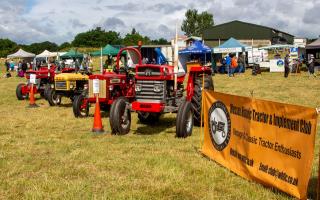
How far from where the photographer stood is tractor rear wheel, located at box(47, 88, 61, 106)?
15461 millimetres

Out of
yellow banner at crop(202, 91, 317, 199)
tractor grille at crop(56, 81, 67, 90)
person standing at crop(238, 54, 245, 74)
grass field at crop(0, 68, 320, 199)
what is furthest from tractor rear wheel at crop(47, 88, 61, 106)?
person standing at crop(238, 54, 245, 74)

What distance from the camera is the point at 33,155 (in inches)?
295

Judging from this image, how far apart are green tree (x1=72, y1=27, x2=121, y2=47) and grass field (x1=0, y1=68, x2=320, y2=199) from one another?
9433 cm

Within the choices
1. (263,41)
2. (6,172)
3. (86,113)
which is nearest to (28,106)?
(86,113)

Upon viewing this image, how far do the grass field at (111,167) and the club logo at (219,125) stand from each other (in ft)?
1.14

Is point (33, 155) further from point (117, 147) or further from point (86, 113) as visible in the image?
point (86, 113)

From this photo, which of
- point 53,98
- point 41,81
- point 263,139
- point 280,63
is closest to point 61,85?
point 53,98

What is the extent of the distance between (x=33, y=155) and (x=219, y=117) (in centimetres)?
323

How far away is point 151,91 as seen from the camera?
30.2 ft

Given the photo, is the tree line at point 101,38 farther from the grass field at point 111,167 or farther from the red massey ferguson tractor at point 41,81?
the grass field at point 111,167

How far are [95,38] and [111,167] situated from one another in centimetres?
10100

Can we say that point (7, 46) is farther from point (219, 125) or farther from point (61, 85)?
point (219, 125)

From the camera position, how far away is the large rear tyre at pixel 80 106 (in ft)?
40.1

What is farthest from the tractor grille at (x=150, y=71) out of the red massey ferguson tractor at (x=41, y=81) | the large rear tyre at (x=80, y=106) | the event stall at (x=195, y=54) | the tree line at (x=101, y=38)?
the tree line at (x=101, y=38)
